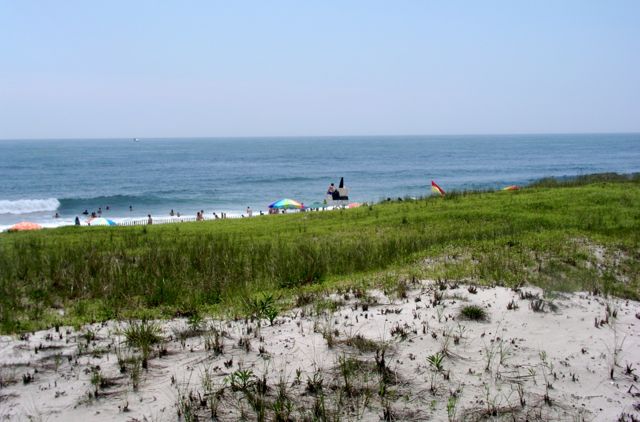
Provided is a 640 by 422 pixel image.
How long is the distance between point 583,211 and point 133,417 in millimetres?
15020

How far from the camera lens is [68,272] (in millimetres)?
10164

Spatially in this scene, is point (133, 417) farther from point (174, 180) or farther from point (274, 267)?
point (174, 180)

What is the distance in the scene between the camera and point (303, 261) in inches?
430

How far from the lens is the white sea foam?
1988 inches

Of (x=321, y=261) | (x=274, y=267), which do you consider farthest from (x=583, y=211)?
(x=274, y=267)

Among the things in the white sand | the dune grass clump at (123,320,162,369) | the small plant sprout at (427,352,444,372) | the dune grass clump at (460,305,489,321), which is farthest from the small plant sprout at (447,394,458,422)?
the dune grass clump at (123,320,162,369)

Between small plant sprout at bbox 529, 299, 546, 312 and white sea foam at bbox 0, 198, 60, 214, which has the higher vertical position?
small plant sprout at bbox 529, 299, 546, 312

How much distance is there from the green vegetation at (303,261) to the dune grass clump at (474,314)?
1.68 metres

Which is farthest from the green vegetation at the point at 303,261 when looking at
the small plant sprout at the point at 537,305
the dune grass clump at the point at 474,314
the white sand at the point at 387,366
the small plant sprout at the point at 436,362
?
the small plant sprout at the point at 436,362

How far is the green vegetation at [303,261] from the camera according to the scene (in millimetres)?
8805

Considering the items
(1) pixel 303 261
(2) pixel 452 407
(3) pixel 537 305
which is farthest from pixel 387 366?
(1) pixel 303 261

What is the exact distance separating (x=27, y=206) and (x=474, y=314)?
54.0 meters

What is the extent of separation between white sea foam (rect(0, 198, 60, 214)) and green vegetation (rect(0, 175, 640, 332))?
1519 inches

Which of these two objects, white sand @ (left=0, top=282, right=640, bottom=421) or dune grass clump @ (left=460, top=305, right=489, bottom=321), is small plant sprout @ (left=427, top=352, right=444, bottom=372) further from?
dune grass clump @ (left=460, top=305, right=489, bottom=321)
